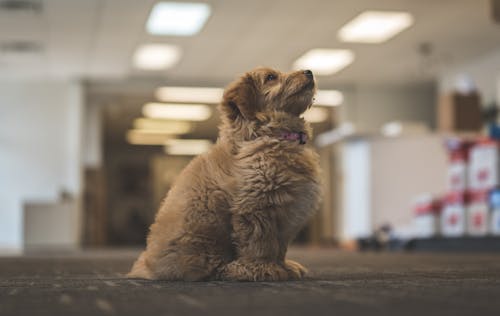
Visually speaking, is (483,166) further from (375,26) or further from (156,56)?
(156,56)

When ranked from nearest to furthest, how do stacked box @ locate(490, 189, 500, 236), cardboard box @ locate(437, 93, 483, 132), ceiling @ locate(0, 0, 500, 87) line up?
stacked box @ locate(490, 189, 500, 236) < ceiling @ locate(0, 0, 500, 87) < cardboard box @ locate(437, 93, 483, 132)

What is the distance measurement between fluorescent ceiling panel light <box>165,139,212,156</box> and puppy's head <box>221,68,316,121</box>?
20769mm

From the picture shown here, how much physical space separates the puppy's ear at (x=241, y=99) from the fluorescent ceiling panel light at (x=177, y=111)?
13.9 m

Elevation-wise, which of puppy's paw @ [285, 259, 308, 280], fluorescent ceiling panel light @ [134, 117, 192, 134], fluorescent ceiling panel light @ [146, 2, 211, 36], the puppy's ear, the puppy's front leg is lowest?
puppy's paw @ [285, 259, 308, 280]

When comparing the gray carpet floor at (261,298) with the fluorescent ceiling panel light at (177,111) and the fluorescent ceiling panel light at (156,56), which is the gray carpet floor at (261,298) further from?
the fluorescent ceiling panel light at (177,111)

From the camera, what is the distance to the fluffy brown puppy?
10.2 ft

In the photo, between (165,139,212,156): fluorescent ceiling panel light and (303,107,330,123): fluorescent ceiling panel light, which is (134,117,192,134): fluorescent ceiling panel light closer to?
(165,139,212,156): fluorescent ceiling panel light

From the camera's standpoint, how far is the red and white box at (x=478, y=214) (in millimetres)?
9195

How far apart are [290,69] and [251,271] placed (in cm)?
1120

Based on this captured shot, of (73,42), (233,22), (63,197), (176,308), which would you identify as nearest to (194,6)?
(233,22)

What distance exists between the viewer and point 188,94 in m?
15.9

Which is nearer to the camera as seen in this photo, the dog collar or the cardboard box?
the dog collar

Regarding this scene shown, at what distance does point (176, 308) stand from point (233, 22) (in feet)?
29.9

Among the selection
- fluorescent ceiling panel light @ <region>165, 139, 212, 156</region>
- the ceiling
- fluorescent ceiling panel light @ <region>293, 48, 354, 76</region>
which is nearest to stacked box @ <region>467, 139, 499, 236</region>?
the ceiling
